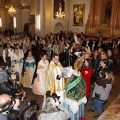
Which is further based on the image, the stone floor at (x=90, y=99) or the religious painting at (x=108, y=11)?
the religious painting at (x=108, y=11)

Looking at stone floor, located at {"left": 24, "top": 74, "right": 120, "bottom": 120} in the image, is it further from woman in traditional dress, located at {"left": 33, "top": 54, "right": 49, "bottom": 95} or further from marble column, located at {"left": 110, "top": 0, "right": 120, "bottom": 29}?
marble column, located at {"left": 110, "top": 0, "right": 120, "bottom": 29}

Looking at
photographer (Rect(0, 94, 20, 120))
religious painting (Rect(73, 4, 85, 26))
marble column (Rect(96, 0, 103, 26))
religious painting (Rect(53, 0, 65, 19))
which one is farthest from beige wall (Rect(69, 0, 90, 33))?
photographer (Rect(0, 94, 20, 120))

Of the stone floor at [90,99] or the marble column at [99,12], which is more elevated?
the marble column at [99,12]

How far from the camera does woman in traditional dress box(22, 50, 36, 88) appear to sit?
22.9ft

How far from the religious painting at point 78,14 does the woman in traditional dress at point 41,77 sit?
13073 millimetres

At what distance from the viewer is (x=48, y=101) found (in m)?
3.18

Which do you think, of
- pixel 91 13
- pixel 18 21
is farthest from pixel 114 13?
pixel 18 21

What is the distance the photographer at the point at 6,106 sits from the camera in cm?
251

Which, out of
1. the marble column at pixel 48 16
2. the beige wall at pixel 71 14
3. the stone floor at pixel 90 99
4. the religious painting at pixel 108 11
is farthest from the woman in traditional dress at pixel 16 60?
the beige wall at pixel 71 14

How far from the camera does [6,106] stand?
8.30 ft

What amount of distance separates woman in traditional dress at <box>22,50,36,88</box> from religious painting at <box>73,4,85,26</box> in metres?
12.6

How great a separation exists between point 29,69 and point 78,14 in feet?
42.7

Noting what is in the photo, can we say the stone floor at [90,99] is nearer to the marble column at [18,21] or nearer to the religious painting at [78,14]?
the religious painting at [78,14]

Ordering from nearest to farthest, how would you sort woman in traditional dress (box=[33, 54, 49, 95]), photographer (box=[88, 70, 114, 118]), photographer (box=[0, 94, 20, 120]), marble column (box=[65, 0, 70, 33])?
photographer (box=[0, 94, 20, 120])
photographer (box=[88, 70, 114, 118])
woman in traditional dress (box=[33, 54, 49, 95])
marble column (box=[65, 0, 70, 33])
